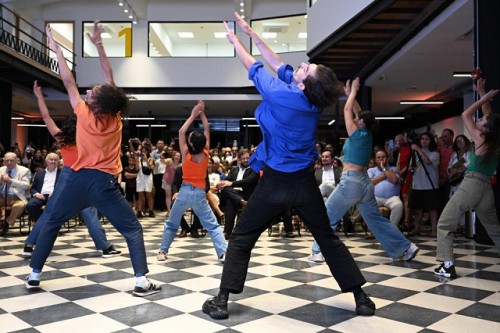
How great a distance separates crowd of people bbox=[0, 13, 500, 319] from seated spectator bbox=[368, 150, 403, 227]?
0.05ft

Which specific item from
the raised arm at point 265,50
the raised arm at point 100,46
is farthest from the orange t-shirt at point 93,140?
the raised arm at point 265,50

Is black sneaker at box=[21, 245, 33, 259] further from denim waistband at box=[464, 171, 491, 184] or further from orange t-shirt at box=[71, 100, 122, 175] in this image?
denim waistband at box=[464, 171, 491, 184]

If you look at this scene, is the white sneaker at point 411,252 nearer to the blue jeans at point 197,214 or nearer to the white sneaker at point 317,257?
the white sneaker at point 317,257

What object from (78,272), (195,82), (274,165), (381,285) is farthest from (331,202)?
(195,82)

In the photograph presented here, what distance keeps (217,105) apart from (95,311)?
50.6 feet

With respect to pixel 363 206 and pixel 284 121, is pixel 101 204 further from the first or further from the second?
pixel 363 206

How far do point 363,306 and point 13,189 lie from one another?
5959mm

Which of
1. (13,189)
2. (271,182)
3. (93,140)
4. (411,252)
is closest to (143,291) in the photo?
(93,140)

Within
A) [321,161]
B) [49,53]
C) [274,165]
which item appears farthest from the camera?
[49,53]

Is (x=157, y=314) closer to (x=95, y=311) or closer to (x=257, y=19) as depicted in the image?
(x=95, y=311)

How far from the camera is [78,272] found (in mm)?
4359

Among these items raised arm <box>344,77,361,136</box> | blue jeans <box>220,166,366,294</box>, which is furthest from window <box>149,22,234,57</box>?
blue jeans <box>220,166,366,294</box>

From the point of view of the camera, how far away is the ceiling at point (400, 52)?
7.60 m

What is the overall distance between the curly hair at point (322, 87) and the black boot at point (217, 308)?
53.2 inches
